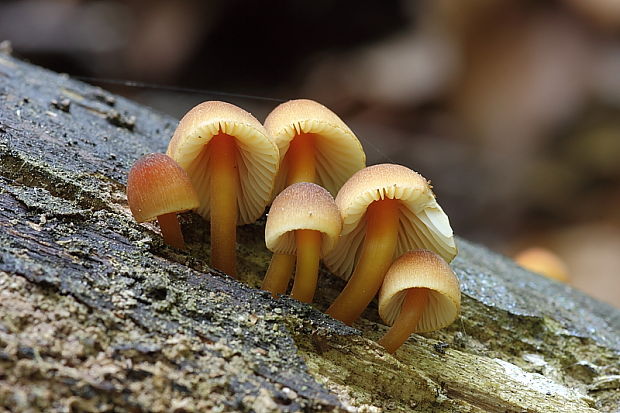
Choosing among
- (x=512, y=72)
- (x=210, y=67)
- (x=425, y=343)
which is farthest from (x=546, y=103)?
(x=425, y=343)

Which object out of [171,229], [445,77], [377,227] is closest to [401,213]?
[377,227]

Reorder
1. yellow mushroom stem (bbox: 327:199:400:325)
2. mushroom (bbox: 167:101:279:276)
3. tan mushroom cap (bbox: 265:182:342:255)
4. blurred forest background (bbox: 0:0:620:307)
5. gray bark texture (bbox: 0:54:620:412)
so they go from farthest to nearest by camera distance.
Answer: blurred forest background (bbox: 0:0:620:307), yellow mushroom stem (bbox: 327:199:400:325), mushroom (bbox: 167:101:279:276), tan mushroom cap (bbox: 265:182:342:255), gray bark texture (bbox: 0:54:620:412)

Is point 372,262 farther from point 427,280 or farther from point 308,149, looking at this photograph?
point 308,149

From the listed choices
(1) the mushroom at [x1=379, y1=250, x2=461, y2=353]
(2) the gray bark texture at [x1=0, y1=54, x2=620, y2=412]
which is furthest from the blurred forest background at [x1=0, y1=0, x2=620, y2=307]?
(1) the mushroom at [x1=379, y1=250, x2=461, y2=353]

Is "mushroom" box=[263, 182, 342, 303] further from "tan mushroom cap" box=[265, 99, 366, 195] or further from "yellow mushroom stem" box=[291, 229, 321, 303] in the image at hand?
"tan mushroom cap" box=[265, 99, 366, 195]

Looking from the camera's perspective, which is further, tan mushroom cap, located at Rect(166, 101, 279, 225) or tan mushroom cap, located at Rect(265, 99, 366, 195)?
tan mushroom cap, located at Rect(265, 99, 366, 195)

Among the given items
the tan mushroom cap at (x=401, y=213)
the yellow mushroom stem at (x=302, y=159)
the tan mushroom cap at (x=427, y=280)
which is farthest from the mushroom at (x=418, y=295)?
the yellow mushroom stem at (x=302, y=159)
